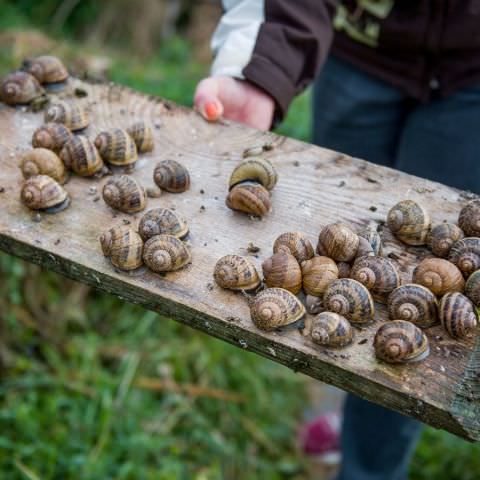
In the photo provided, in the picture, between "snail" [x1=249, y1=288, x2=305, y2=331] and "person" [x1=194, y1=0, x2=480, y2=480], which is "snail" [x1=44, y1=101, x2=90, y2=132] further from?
Result: "snail" [x1=249, y1=288, x2=305, y2=331]

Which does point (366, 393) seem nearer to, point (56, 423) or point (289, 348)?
point (289, 348)

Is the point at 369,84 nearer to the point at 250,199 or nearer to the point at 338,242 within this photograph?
the point at 250,199

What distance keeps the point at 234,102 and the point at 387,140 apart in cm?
85

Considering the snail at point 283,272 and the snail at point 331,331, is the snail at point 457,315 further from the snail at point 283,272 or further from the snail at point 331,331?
the snail at point 283,272

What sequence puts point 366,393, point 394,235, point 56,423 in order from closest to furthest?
point 366,393 → point 394,235 → point 56,423

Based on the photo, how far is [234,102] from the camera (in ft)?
7.88

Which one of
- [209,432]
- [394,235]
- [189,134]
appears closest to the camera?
[394,235]

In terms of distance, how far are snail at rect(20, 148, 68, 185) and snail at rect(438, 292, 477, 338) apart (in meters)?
1.12

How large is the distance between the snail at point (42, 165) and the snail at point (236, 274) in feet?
1.94

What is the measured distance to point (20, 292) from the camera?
3.66m

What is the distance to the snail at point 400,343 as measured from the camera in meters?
1.58

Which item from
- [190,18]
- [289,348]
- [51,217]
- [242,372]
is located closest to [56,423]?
[242,372]

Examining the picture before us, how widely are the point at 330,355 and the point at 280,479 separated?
7.31 ft

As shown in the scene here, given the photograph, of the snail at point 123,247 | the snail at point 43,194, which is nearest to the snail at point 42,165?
the snail at point 43,194
